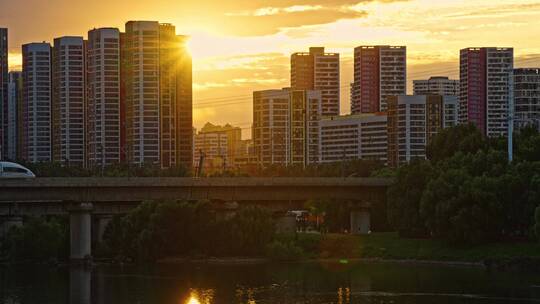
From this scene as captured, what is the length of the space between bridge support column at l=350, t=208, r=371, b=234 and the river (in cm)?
1742

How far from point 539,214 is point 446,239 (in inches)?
567

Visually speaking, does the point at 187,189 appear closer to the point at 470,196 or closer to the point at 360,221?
the point at 360,221

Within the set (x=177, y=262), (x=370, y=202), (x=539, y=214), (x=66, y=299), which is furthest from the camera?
(x=370, y=202)

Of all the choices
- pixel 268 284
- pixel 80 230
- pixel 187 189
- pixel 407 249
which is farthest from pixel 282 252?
pixel 268 284

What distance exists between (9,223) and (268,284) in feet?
142

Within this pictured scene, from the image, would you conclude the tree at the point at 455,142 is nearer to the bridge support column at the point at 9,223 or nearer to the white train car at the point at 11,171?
the white train car at the point at 11,171

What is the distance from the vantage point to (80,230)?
11319 centimetres

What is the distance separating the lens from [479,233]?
10819 centimetres

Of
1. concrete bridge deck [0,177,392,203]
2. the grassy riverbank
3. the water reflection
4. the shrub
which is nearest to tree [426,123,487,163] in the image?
concrete bridge deck [0,177,392,203]

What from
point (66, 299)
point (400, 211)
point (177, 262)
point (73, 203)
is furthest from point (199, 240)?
point (66, 299)

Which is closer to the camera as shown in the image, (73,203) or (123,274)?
(123,274)

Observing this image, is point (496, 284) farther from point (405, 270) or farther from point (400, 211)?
point (400, 211)

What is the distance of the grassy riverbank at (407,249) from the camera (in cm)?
10644

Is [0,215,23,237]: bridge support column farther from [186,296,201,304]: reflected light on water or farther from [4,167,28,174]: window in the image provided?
Answer: [186,296,201,304]: reflected light on water
